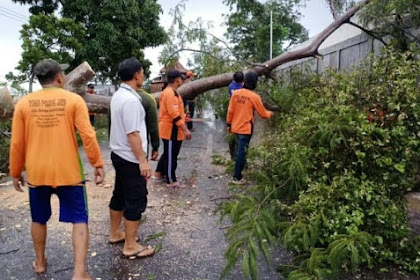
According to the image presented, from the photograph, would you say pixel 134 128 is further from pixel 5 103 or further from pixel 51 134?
pixel 5 103

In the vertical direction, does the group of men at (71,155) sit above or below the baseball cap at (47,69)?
below

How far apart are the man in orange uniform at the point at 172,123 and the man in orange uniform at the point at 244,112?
0.72 metres

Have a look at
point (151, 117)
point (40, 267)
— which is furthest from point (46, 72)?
point (40, 267)

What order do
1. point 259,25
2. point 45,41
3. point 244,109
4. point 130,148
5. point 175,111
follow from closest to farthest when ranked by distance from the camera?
1. point 130,148
2. point 175,111
3. point 244,109
4. point 45,41
5. point 259,25

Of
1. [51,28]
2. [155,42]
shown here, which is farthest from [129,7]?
[51,28]

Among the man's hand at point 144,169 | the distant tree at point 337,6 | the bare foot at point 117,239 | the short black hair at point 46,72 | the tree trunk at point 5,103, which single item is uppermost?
the distant tree at point 337,6

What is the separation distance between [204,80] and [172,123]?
335cm

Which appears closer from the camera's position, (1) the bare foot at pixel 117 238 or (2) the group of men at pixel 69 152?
(2) the group of men at pixel 69 152

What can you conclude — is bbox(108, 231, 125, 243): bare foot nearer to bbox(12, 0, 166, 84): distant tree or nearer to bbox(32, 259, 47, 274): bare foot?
bbox(32, 259, 47, 274): bare foot

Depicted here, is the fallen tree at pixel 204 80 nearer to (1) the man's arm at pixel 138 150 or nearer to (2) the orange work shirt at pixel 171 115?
(2) the orange work shirt at pixel 171 115

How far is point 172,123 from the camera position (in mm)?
5324

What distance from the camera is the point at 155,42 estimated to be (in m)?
20.5

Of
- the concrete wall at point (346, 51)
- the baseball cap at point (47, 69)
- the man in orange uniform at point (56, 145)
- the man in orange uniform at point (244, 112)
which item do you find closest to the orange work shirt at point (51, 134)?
the man in orange uniform at point (56, 145)

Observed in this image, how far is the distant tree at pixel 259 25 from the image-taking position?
34531mm
